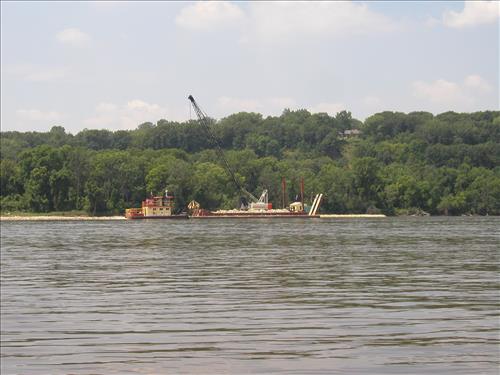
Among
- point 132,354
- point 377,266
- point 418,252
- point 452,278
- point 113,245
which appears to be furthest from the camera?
point 113,245

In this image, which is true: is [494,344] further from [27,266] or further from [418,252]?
[418,252]

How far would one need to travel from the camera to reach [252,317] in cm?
2847

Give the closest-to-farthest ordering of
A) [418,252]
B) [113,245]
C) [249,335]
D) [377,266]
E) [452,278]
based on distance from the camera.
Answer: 1. [249,335]
2. [452,278]
3. [377,266]
4. [418,252]
5. [113,245]

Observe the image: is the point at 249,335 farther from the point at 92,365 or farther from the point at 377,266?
the point at 377,266

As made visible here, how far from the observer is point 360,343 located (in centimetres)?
2317

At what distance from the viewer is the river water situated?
21.0 metres

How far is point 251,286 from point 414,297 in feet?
25.5

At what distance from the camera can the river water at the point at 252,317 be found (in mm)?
21000

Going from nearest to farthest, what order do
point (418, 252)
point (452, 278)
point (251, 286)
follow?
point (251, 286), point (452, 278), point (418, 252)

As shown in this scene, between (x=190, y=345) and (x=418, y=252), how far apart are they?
145 feet

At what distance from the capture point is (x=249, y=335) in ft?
81.2

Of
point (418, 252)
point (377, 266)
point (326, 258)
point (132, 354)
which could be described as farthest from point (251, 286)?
point (418, 252)

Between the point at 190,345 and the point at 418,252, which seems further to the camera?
the point at 418,252

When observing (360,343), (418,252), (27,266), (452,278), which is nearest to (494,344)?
(360,343)
